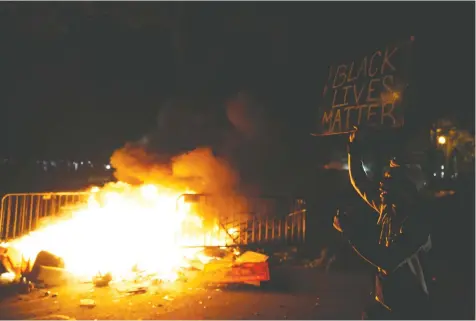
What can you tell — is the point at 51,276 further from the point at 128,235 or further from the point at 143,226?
the point at 143,226

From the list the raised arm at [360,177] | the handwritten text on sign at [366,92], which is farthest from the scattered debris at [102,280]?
the raised arm at [360,177]

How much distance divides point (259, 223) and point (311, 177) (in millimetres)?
4252

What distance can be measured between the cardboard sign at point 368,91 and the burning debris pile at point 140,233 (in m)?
3.35

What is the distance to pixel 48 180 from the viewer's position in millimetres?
22688

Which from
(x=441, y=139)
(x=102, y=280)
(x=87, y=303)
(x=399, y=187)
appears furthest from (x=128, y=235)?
(x=441, y=139)

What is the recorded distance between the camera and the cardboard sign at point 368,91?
432 cm

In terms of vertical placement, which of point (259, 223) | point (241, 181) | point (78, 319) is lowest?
point (78, 319)

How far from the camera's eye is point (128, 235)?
28.0 ft

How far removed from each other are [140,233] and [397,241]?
6040 mm

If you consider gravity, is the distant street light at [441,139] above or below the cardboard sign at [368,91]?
above

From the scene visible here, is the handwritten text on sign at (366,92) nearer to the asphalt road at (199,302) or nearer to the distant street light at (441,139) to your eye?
the asphalt road at (199,302)

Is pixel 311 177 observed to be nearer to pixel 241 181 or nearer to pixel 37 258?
pixel 241 181

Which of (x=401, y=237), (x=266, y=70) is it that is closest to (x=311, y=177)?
(x=266, y=70)

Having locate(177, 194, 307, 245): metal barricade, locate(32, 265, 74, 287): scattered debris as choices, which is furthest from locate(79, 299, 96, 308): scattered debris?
locate(177, 194, 307, 245): metal barricade
